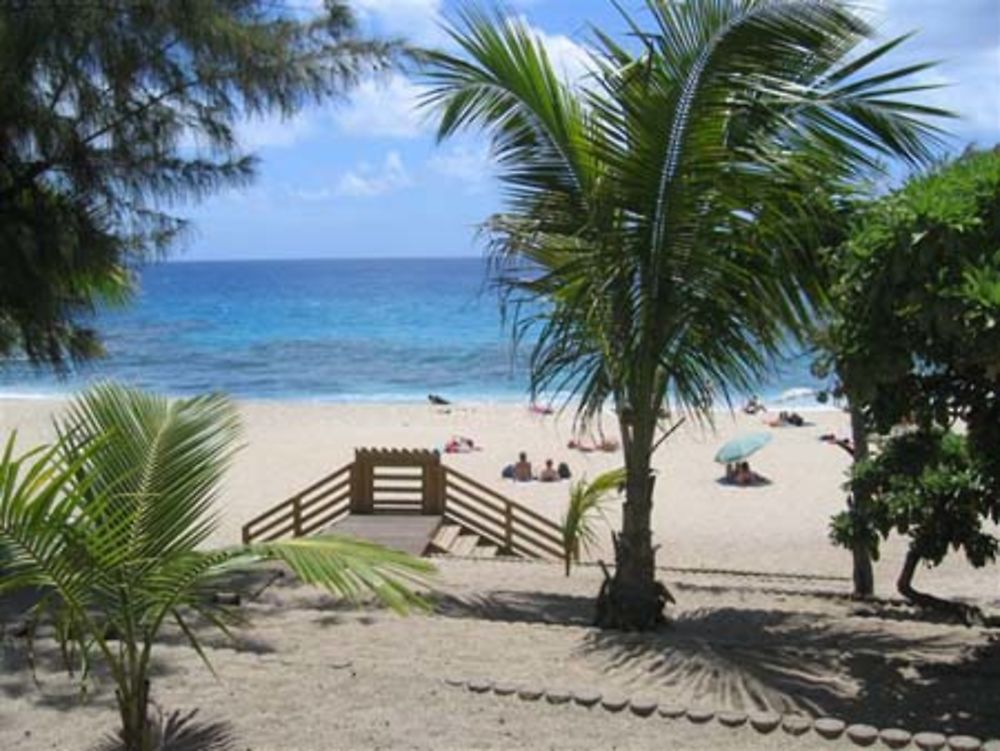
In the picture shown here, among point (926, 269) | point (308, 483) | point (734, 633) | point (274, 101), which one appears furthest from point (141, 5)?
point (308, 483)

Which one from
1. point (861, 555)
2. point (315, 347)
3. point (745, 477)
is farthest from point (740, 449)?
point (315, 347)

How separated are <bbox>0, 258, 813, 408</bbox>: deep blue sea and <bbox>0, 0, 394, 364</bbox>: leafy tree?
1.34m

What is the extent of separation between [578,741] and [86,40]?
515 cm

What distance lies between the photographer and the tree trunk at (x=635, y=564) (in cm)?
619

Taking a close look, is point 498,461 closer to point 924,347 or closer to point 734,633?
point 734,633

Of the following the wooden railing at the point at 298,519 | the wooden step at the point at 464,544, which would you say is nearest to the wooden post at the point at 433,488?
the wooden step at the point at 464,544

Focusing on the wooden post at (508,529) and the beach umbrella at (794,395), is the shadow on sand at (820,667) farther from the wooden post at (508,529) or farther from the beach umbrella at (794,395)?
the beach umbrella at (794,395)

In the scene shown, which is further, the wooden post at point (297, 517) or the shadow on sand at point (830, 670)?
the wooden post at point (297, 517)

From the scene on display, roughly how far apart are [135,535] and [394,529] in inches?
343

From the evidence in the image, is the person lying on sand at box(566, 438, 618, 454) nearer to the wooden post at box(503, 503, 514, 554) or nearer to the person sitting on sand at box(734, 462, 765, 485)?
the person sitting on sand at box(734, 462, 765, 485)

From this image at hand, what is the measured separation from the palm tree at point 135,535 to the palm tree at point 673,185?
273 cm

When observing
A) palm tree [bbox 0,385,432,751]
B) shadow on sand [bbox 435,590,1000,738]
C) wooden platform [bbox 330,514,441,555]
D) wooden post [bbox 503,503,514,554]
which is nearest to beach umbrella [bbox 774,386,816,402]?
wooden post [bbox 503,503,514,554]

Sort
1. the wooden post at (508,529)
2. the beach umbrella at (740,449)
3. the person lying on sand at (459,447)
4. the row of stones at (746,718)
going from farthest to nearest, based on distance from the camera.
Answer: the person lying on sand at (459,447) < the beach umbrella at (740,449) < the wooden post at (508,529) < the row of stones at (746,718)

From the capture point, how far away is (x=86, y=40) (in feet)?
21.1
